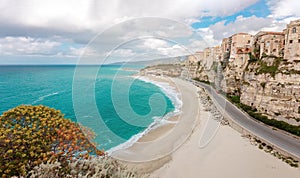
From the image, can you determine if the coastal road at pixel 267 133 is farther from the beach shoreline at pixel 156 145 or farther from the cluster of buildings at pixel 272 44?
the cluster of buildings at pixel 272 44

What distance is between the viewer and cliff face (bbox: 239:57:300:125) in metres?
19.3

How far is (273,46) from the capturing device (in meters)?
25.0

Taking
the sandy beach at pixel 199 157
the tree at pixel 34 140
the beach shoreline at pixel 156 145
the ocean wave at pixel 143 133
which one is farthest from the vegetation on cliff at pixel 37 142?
the beach shoreline at pixel 156 145

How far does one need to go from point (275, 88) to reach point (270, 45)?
7.76 metres

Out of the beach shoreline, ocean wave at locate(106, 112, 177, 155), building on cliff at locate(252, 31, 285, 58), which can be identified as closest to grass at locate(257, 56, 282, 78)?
building on cliff at locate(252, 31, 285, 58)

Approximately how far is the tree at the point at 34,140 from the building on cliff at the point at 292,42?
24.0 m

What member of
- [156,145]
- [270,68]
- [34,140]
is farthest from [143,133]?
[270,68]

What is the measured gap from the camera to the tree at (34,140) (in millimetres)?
5863

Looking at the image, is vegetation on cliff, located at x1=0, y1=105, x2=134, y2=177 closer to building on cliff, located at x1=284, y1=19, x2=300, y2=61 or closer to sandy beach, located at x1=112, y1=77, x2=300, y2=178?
sandy beach, located at x1=112, y1=77, x2=300, y2=178

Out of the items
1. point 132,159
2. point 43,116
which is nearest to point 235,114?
point 132,159

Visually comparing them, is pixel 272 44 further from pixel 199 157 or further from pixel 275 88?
pixel 199 157

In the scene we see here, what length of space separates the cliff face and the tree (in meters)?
20.3

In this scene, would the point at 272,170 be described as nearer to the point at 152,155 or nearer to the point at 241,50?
the point at 152,155

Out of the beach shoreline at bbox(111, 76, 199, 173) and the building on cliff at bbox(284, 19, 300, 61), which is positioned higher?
the building on cliff at bbox(284, 19, 300, 61)
